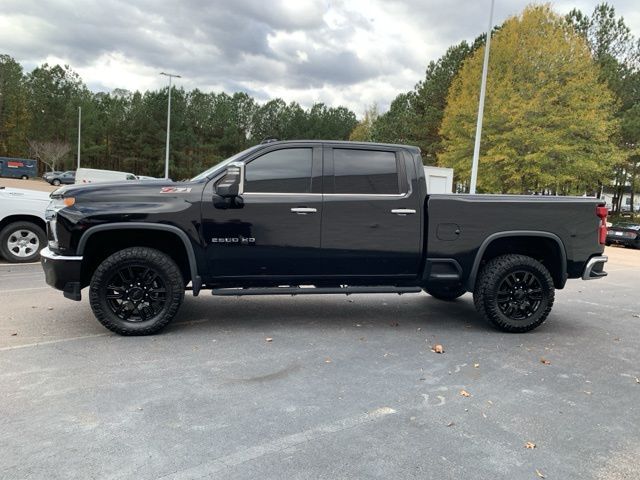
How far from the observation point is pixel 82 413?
3338 millimetres

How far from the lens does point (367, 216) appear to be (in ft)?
17.2

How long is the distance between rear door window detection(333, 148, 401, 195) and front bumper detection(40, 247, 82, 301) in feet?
8.73

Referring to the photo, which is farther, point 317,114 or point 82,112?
point 317,114

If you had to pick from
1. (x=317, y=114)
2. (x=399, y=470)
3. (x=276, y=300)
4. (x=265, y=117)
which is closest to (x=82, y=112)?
(x=265, y=117)

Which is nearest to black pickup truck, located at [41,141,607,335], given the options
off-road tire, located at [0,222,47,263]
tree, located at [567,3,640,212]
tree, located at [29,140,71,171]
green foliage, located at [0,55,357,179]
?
off-road tire, located at [0,222,47,263]

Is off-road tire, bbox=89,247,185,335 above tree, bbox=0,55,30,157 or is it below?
below

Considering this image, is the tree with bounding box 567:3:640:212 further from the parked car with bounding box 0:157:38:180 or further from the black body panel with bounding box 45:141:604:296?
the parked car with bounding box 0:157:38:180

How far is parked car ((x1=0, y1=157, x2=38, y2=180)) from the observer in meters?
58.3

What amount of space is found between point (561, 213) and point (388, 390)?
306cm

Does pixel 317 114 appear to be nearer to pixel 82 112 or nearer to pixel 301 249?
pixel 82 112

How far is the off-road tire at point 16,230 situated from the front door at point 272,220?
5670 millimetres

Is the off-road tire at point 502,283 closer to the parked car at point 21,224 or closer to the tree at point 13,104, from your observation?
the parked car at point 21,224

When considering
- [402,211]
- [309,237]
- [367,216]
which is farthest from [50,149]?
[402,211]

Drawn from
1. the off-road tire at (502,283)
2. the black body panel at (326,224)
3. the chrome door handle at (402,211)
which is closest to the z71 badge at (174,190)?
the black body panel at (326,224)
